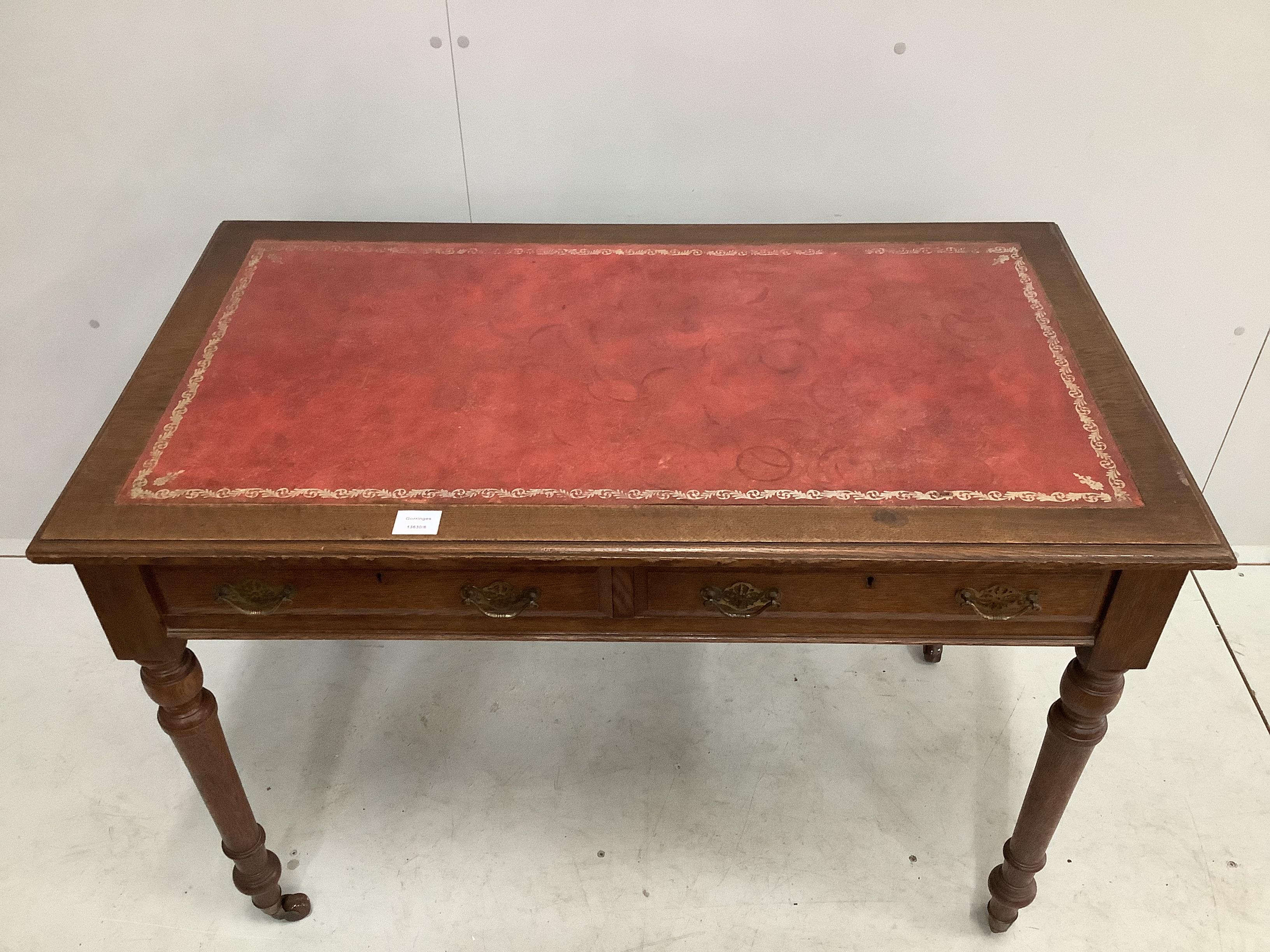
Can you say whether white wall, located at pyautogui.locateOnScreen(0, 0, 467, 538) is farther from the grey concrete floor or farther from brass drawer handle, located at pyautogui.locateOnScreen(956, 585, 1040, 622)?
brass drawer handle, located at pyautogui.locateOnScreen(956, 585, 1040, 622)

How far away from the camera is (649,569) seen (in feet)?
5.45

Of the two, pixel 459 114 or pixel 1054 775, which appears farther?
pixel 459 114

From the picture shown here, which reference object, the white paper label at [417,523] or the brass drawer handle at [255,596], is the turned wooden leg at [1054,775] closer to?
the white paper label at [417,523]

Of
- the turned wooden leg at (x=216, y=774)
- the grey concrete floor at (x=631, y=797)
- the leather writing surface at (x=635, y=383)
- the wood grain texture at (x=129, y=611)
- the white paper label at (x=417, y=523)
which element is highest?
the leather writing surface at (x=635, y=383)

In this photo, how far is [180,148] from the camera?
2328 millimetres

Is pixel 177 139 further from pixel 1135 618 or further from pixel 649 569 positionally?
pixel 1135 618

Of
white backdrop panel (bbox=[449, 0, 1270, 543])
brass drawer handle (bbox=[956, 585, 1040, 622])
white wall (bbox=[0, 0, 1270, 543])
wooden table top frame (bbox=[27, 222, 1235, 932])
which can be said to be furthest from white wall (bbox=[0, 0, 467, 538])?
brass drawer handle (bbox=[956, 585, 1040, 622])

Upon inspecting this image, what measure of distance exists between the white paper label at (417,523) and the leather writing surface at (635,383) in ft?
0.13

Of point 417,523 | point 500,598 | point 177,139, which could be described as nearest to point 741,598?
point 500,598

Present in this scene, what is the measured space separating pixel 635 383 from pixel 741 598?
0.42 m

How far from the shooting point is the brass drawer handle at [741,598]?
1664mm

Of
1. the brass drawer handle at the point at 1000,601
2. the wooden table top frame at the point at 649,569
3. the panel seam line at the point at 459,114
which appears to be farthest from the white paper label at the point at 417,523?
the panel seam line at the point at 459,114

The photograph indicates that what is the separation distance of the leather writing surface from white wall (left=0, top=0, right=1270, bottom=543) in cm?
29

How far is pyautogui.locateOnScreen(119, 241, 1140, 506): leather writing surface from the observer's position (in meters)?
1.66
